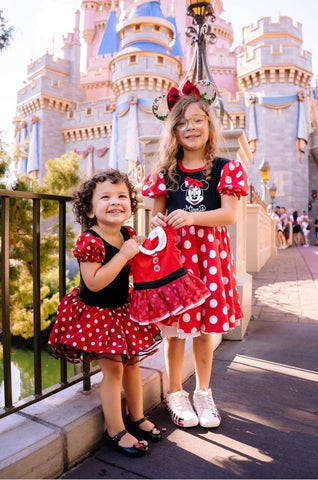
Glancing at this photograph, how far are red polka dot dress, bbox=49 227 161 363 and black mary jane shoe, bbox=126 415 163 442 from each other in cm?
27

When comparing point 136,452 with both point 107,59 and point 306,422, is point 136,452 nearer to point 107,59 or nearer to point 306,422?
point 306,422

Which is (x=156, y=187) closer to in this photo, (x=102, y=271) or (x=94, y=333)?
(x=102, y=271)

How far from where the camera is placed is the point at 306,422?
1521mm

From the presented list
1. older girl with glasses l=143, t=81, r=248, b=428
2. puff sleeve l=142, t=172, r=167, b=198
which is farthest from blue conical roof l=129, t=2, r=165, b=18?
puff sleeve l=142, t=172, r=167, b=198

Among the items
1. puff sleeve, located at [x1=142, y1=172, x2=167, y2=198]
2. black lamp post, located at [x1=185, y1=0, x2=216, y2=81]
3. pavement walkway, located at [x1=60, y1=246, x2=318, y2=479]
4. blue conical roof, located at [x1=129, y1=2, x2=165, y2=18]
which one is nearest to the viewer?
pavement walkway, located at [x1=60, y1=246, x2=318, y2=479]

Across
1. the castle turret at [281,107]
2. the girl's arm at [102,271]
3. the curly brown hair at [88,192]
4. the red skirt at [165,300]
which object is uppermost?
the castle turret at [281,107]

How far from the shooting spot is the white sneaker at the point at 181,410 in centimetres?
147

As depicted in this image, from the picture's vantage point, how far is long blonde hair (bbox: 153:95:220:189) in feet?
5.38

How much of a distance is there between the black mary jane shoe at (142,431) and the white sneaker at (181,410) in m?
0.10

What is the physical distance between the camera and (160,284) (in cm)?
137

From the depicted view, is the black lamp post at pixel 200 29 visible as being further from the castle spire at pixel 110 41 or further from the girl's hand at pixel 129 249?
the castle spire at pixel 110 41

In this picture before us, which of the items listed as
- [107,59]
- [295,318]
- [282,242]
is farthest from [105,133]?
[295,318]

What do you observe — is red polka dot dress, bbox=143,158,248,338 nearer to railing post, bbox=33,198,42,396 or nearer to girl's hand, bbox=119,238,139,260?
girl's hand, bbox=119,238,139,260

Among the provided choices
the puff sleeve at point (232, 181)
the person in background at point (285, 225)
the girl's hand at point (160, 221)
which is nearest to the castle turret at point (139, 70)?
the person in background at point (285, 225)
